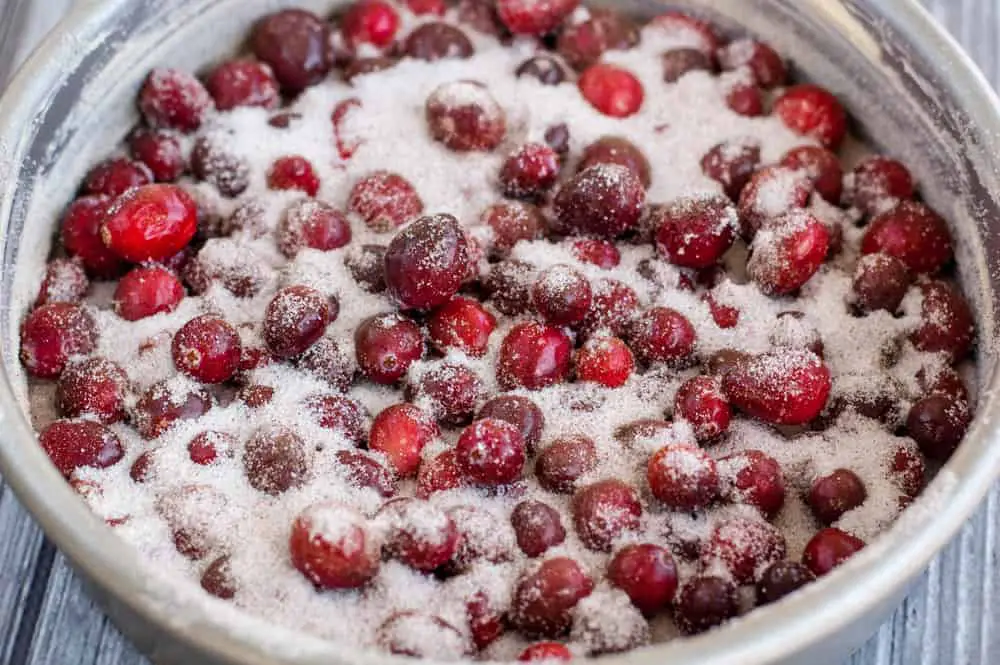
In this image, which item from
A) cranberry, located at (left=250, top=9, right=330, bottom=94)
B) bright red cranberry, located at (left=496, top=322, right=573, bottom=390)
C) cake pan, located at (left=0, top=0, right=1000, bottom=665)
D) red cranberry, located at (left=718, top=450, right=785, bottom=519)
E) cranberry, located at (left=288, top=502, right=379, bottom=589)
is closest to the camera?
cake pan, located at (left=0, top=0, right=1000, bottom=665)

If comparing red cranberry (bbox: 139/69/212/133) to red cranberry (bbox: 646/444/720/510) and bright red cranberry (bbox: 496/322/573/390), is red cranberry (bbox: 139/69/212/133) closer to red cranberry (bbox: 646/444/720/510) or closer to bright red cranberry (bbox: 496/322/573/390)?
bright red cranberry (bbox: 496/322/573/390)

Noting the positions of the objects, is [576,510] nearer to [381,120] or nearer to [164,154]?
[381,120]

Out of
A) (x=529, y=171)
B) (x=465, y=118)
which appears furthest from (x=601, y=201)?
(x=465, y=118)

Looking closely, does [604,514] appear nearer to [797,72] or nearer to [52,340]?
[52,340]

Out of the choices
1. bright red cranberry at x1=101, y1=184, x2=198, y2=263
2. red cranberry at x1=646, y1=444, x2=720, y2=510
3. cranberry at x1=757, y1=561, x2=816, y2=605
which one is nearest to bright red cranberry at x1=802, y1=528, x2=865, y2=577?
cranberry at x1=757, y1=561, x2=816, y2=605

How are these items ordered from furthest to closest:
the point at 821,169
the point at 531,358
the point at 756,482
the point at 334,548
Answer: the point at 821,169, the point at 531,358, the point at 756,482, the point at 334,548

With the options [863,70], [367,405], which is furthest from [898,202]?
[367,405]
